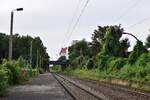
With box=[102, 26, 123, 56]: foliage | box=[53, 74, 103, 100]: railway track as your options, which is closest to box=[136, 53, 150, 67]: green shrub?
box=[53, 74, 103, 100]: railway track

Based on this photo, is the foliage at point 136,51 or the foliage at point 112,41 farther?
the foliage at point 112,41

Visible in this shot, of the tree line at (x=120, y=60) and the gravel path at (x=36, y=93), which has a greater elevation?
the tree line at (x=120, y=60)

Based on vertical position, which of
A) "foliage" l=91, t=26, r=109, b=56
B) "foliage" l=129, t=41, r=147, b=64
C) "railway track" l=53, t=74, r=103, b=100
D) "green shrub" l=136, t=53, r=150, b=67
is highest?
"foliage" l=91, t=26, r=109, b=56

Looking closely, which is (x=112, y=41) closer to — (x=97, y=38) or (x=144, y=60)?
(x=144, y=60)

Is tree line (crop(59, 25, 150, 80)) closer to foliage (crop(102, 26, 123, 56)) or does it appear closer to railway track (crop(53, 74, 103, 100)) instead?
foliage (crop(102, 26, 123, 56))

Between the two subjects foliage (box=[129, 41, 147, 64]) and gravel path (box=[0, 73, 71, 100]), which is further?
foliage (box=[129, 41, 147, 64])

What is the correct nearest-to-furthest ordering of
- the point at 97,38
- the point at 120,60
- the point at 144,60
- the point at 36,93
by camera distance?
the point at 36,93
the point at 144,60
the point at 120,60
the point at 97,38

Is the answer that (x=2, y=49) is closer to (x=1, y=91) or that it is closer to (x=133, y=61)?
(x=133, y=61)

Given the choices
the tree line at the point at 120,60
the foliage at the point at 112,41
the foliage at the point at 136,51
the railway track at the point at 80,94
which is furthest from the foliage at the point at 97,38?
the railway track at the point at 80,94

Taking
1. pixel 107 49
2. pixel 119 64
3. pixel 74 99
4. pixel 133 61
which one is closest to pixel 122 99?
pixel 74 99

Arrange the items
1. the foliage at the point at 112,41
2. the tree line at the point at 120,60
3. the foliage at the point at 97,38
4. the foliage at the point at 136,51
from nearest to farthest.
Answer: the tree line at the point at 120,60 → the foliage at the point at 136,51 → the foliage at the point at 112,41 → the foliage at the point at 97,38

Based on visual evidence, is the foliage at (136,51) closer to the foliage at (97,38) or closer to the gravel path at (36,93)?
the gravel path at (36,93)

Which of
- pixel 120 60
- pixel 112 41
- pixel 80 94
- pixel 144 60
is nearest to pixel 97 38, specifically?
pixel 112 41

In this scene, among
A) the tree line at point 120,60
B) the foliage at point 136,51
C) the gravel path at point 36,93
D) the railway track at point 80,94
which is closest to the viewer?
the gravel path at point 36,93
